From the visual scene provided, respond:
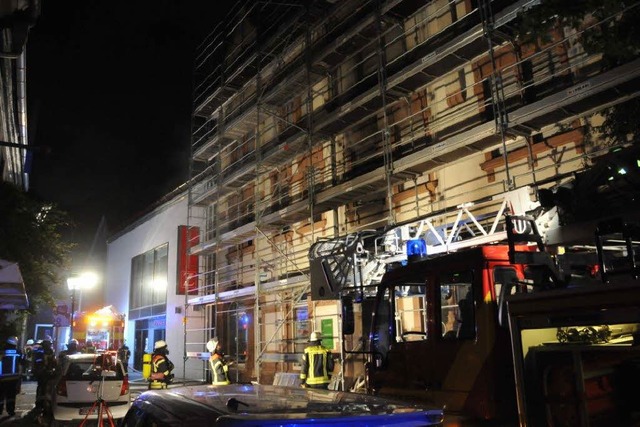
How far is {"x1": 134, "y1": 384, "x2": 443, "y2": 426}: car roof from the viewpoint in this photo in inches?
96.7

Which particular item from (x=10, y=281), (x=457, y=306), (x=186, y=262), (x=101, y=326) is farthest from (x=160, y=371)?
(x=101, y=326)

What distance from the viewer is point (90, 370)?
11016 millimetres

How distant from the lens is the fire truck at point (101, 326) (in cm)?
2357

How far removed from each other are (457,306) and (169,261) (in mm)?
20268

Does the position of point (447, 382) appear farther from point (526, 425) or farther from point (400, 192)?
point (400, 192)

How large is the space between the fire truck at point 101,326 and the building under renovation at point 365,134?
5.48m

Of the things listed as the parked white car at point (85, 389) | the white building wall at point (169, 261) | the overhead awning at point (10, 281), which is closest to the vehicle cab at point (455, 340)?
the parked white car at point (85, 389)

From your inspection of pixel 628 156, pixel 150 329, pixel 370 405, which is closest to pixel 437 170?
pixel 628 156

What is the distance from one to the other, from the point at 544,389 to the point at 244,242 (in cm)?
1570

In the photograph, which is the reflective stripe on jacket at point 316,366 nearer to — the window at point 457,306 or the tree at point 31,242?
the window at point 457,306

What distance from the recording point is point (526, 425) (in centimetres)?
378

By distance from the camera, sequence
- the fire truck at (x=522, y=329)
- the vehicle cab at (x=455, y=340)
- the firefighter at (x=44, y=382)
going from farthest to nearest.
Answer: the firefighter at (x=44, y=382) → the vehicle cab at (x=455, y=340) → the fire truck at (x=522, y=329)

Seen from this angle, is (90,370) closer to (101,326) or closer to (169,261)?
(169,261)

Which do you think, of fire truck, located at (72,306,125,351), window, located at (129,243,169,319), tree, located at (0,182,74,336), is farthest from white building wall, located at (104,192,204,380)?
tree, located at (0,182,74,336)
